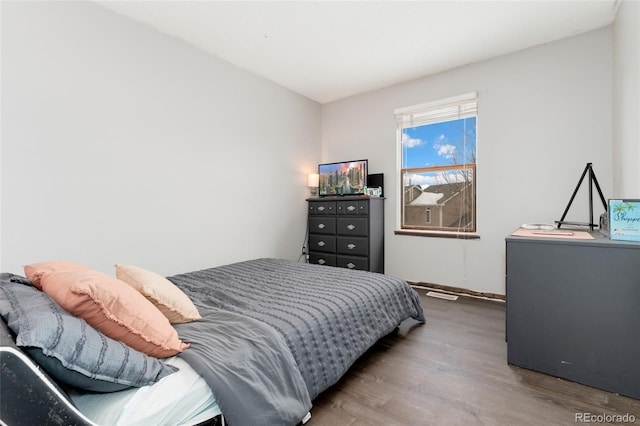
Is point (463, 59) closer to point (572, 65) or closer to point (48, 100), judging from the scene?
point (572, 65)

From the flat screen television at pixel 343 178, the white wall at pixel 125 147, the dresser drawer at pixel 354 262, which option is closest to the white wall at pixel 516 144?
the flat screen television at pixel 343 178

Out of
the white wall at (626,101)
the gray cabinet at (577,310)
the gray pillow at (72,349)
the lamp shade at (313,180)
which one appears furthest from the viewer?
the lamp shade at (313,180)

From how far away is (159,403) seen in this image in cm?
99

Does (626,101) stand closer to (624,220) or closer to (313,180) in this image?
(624,220)

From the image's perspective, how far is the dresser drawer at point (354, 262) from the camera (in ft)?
12.2

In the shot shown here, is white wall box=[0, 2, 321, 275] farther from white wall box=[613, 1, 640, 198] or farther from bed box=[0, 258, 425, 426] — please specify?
white wall box=[613, 1, 640, 198]

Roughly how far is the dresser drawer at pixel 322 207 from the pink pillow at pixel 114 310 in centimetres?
292

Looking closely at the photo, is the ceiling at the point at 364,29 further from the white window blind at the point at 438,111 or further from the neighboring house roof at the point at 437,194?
the neighboring house roof at the point at 437,194

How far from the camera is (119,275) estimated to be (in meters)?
1.53

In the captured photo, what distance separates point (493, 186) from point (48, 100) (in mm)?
4034

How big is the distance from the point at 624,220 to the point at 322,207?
295 cm

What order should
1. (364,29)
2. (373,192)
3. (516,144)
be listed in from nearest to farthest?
(364,29) → (516,144) → (373,192)

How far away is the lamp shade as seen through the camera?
173 inches

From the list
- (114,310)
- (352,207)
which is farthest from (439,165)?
(114,310)
